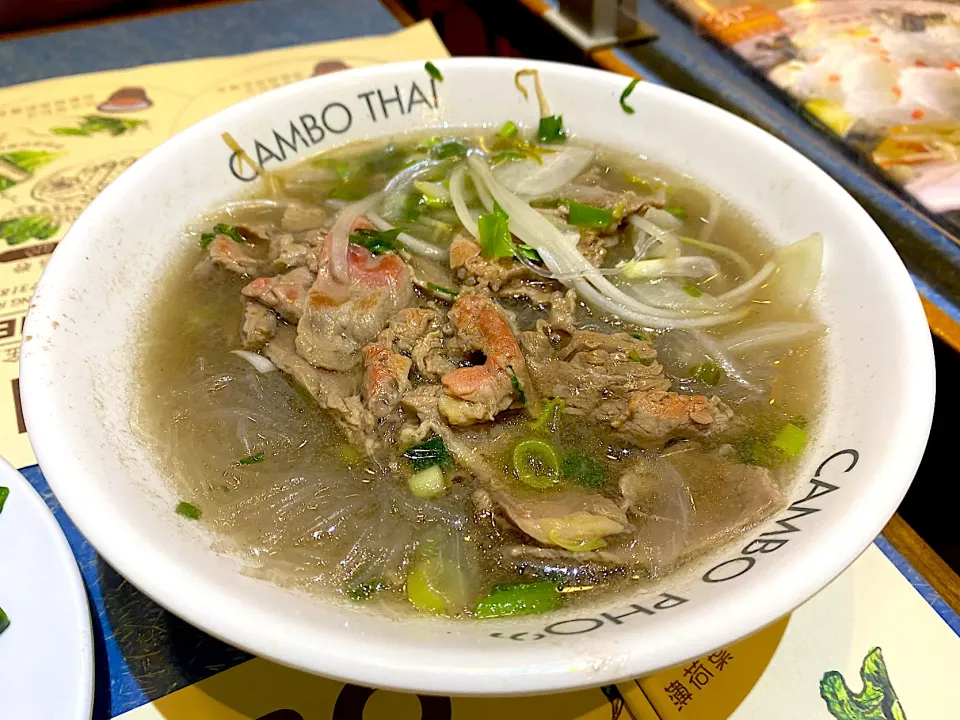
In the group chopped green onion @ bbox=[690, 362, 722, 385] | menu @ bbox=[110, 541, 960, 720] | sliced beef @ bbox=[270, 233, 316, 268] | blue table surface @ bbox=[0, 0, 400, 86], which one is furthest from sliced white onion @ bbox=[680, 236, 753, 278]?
blue table surface @ bbox=[0, 0, 400, 86]

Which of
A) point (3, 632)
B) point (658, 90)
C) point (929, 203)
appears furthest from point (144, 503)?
point (929, 203)

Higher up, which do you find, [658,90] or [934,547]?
[658,90]

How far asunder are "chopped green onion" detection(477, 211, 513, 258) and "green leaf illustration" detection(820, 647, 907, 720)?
128 centimetres

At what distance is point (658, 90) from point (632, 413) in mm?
1277

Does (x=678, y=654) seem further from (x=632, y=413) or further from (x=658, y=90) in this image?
(x=658, y=90)

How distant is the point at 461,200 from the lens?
2.11 meters

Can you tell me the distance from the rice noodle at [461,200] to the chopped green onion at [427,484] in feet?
2.62

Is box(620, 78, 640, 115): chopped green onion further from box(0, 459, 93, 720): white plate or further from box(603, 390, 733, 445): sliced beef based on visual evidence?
box(0, 459, 93, 720): white plate

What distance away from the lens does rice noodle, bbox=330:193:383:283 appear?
1.84 meters

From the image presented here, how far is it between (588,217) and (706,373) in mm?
594

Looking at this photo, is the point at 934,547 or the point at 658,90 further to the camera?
the point at 658,90

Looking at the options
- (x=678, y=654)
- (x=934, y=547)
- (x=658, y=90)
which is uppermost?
(x=658, y=90)

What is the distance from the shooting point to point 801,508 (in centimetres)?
130

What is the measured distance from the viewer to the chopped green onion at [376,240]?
6.40ft
